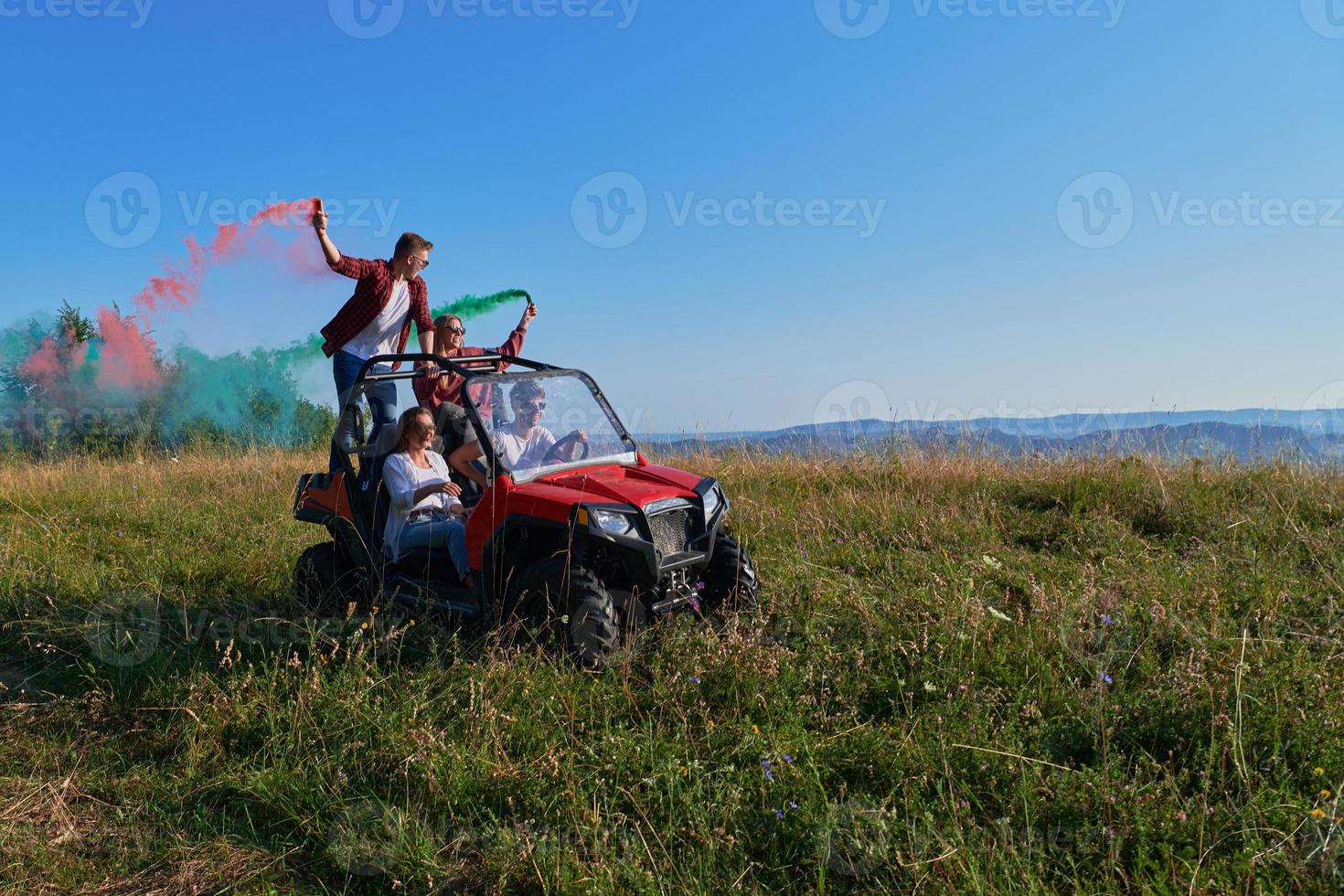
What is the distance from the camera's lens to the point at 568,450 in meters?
5.30

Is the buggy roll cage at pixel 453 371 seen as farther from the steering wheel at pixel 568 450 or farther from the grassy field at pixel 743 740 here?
the grassy field at pixel 743 740

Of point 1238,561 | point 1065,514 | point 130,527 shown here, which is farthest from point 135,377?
point 1238,561

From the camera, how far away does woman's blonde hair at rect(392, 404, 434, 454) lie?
5484mm

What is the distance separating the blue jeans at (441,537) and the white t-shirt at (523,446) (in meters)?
0.46

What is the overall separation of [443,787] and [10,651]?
3.89m

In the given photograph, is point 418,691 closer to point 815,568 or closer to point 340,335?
point 815,568

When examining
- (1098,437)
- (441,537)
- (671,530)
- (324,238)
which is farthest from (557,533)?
(1098,437)

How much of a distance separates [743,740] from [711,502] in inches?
65.5

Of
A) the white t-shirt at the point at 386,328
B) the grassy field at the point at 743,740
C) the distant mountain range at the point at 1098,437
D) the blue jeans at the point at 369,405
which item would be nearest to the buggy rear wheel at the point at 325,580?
the grassy field at the point at 743,740

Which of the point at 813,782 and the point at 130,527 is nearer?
the point at 813,782

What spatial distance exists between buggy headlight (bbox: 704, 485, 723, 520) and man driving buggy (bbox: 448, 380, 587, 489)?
858 mm

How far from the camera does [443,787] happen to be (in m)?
3.52

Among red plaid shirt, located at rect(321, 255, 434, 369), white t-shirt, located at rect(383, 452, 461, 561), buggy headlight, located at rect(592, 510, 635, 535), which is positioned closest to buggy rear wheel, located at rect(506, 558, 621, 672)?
buggy headlight, located at rect(592, 510, 635, 535)

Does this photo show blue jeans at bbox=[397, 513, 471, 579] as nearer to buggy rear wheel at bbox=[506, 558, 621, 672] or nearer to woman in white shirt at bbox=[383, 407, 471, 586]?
woman in white shirt at bbox=[383, 407, 471, 586]
